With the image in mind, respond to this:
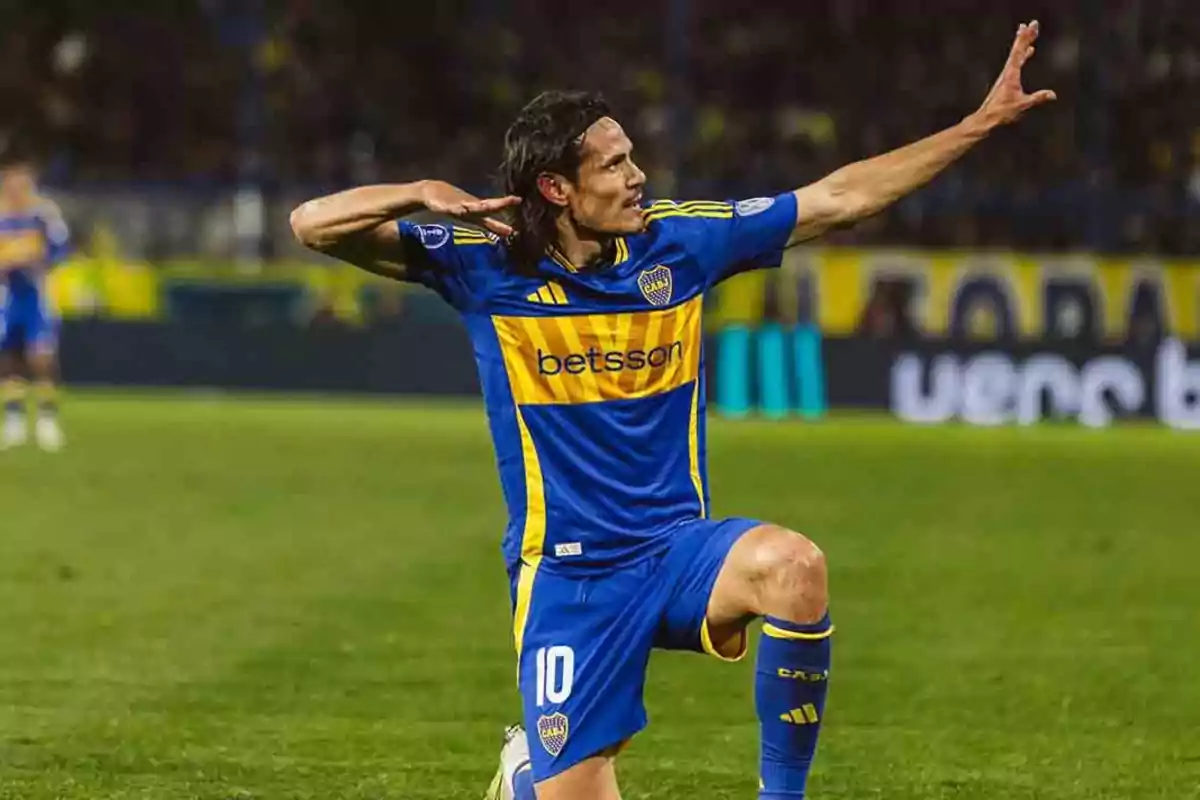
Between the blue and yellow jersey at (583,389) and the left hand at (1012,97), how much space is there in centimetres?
86

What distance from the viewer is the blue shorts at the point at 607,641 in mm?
4848

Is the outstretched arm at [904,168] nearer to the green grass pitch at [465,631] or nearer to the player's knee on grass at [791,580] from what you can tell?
the player's knee on grass at [791,580]

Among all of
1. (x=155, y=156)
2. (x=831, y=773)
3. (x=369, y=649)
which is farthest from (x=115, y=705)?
(x=155, y=156)

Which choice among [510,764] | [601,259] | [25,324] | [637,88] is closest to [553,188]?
[601,259]

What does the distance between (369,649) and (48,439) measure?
10.1 meters

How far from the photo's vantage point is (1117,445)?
1908 cm

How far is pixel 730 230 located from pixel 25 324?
1464 centimetres

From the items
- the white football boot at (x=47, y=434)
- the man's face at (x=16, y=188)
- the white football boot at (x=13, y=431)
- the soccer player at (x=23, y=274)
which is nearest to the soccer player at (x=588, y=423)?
the white football boot at (x=47, y=434)

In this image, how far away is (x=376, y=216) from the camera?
4781mm

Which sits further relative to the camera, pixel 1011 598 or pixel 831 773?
pixel 1011 598

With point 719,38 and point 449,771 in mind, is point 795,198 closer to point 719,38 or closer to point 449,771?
point 449,771

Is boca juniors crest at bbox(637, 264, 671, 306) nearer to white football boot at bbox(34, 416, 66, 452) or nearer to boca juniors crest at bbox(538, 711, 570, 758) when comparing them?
boca juniors crest at bbox(538, 711, 570, 758)

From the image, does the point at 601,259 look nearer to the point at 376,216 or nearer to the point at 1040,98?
the point at 376,216

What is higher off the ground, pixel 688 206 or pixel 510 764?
pixel 688 206
